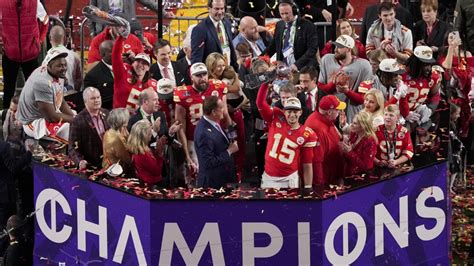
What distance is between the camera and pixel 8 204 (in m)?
20.9

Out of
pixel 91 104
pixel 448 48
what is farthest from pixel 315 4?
pixel 91 104

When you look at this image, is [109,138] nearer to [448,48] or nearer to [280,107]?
[280,107]

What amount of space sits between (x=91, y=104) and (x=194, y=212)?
208 centimetres

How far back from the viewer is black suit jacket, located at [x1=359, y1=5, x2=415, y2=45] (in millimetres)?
24938

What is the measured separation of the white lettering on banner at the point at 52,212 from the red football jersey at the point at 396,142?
3.46m

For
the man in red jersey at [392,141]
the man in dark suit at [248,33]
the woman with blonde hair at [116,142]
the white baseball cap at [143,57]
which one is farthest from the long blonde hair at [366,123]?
the man in dark suit at [248,33]

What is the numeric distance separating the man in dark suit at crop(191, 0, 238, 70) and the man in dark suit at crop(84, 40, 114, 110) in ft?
3.44

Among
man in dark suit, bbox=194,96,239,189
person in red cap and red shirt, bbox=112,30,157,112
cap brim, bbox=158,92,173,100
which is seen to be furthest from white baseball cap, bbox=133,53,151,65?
man in dark suit, bbox=194,96,239,189

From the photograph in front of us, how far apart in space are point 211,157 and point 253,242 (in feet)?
4.45

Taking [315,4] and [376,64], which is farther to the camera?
[315,4]

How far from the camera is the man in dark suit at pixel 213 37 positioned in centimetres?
2327

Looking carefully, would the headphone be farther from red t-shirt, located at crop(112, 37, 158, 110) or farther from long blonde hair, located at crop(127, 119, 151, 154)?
long blonde hair, located at crop(127, 119, 151, 154)

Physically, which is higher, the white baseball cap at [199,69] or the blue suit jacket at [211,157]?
the white baseball cap at [199,69]

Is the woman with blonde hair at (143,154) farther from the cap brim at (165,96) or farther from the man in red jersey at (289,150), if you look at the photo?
the cap brim at (165,96)
